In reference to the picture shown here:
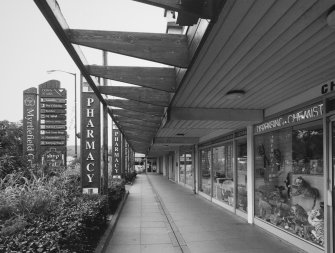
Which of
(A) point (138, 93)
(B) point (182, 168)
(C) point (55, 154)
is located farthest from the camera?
(B) point (182, 168)

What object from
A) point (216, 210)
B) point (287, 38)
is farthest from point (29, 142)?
point (287, 38)

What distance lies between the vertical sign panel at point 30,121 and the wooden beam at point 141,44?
1004 cm

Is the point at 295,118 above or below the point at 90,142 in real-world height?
above

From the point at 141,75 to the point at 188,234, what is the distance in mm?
3899

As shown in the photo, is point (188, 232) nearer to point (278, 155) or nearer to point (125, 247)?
point (125, 247)

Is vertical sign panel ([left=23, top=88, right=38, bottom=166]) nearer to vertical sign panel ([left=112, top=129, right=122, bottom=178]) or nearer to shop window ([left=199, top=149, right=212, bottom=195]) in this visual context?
vertical sign panel ([left=112, top=129, right=122, bottom=178])

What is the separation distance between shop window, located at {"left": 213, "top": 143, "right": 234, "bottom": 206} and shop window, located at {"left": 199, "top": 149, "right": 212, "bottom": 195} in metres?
0.91

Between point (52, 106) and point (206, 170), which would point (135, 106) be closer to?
point (52, 106)

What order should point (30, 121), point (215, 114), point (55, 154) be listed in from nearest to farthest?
point (215, 114) → point (55, 154) → point (30, 121)

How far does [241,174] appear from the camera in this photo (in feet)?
32.9

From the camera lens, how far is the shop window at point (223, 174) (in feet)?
36.5

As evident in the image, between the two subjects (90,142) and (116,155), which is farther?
(116,155)

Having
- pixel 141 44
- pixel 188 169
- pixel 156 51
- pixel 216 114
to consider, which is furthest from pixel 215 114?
pixel 188 169

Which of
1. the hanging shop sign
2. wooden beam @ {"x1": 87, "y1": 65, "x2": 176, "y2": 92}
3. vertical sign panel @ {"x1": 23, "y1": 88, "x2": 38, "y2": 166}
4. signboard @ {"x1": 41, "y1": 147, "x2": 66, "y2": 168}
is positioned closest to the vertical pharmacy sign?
wooden beam @ {"x1": 87, "y1": 65, "x2": 176, "y2": 92}
